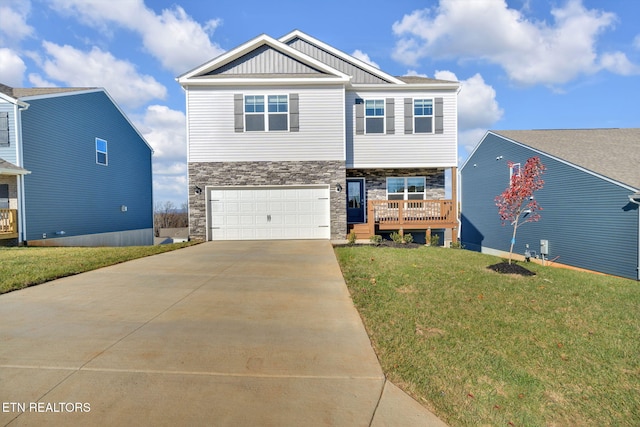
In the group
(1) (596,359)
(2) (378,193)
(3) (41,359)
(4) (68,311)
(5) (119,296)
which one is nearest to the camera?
(3) (41,359)

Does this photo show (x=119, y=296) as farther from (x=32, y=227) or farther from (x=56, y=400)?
(x=32, y=227)

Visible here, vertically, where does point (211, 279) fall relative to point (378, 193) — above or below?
below

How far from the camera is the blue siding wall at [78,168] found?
13805 millimetres

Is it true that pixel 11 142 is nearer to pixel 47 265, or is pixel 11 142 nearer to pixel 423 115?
pixel 47 265

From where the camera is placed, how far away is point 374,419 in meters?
2.47

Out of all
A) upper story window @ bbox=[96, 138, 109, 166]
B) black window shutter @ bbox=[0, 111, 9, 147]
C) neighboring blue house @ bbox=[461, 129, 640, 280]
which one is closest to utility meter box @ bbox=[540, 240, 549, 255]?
neighboring blue house @ bbox=[461, 129, 640, 280]

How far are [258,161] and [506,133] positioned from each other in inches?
532

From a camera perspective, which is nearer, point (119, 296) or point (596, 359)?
point (596, 359)

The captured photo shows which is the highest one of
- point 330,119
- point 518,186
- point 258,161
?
point 330,119

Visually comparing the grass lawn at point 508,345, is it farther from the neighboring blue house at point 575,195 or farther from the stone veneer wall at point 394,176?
the stone veneer wall at point 394,176

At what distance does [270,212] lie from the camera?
→ 13.1 metres

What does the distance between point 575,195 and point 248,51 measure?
557 inches

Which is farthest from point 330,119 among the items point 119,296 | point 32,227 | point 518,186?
point 32,227

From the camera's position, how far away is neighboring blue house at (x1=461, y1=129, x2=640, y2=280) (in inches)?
454
